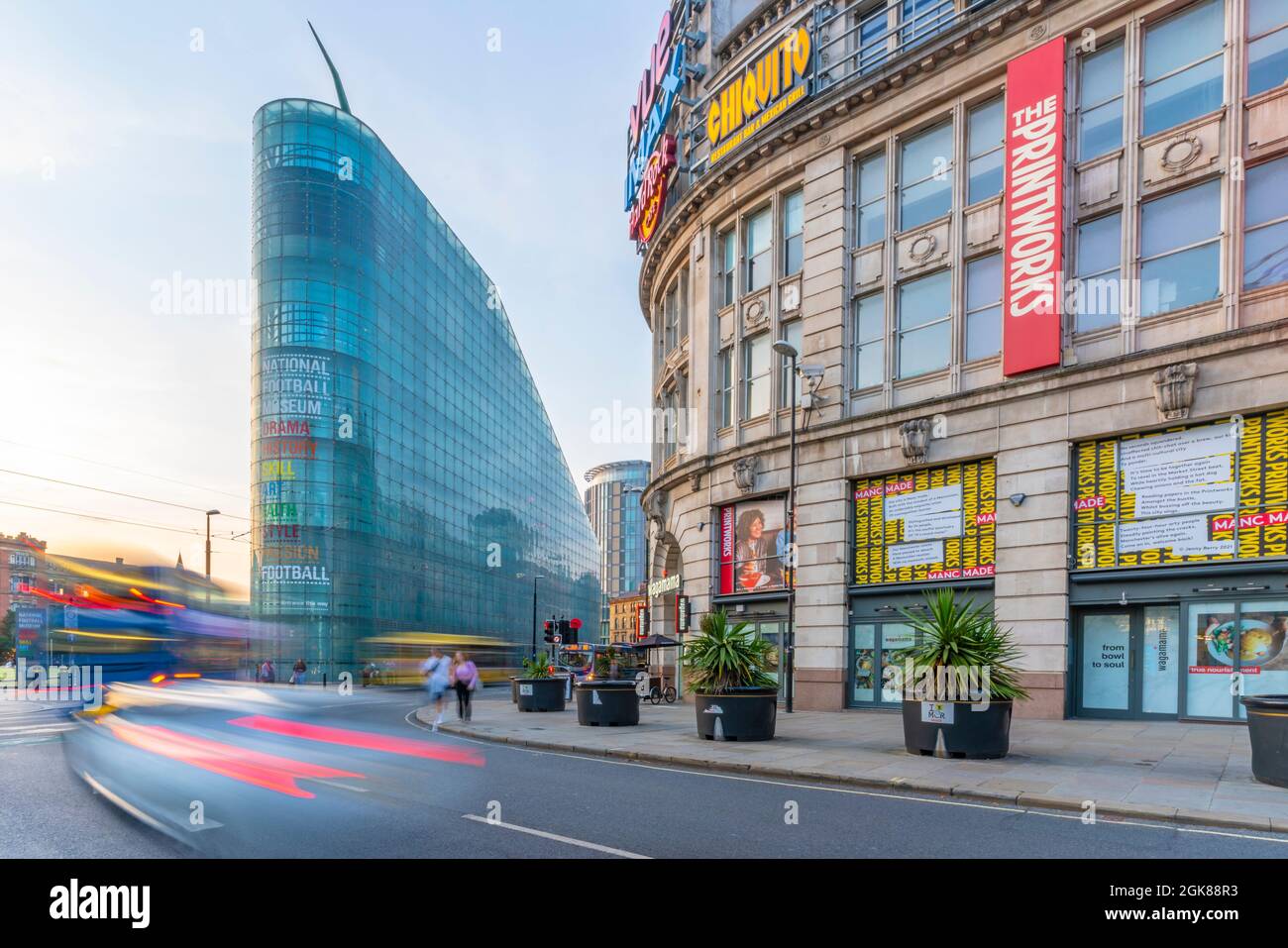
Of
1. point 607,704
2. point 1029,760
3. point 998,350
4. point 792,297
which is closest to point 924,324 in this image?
point 998,350

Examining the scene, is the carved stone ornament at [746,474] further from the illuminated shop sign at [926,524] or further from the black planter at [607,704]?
the black planter at [607,704]

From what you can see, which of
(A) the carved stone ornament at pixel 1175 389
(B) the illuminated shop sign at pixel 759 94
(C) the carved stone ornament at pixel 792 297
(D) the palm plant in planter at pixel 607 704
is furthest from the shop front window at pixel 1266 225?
(D) the palm plant in planter at pixel 607 704

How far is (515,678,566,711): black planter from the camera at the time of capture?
84.1 feet

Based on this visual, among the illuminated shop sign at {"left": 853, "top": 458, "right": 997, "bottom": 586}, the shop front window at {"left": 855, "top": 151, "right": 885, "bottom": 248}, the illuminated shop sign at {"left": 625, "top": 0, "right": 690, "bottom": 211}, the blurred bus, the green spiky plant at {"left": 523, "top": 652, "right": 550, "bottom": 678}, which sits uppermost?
the illuminated shop sign at {"left": 625, "top": 0, "right": 690, "bottom": 211}

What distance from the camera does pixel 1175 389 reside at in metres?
18.1

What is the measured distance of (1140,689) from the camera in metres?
18.9

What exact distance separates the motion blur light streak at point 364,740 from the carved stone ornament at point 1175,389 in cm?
1481

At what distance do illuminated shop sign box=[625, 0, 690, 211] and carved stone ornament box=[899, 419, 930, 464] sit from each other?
17376 millimetres

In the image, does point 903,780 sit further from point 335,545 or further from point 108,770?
point 335,545

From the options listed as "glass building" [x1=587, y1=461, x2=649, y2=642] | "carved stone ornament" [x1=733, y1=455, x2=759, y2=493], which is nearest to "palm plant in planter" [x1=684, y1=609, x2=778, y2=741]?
"carved stone ornament" [x1=733, y1=455, x2=759, y2=493]

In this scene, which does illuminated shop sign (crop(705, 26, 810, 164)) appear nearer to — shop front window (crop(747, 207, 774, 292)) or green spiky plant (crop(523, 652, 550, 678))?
shop front window (crop(747, 207, 774, 292))

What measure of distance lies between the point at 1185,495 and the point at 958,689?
335 inches
